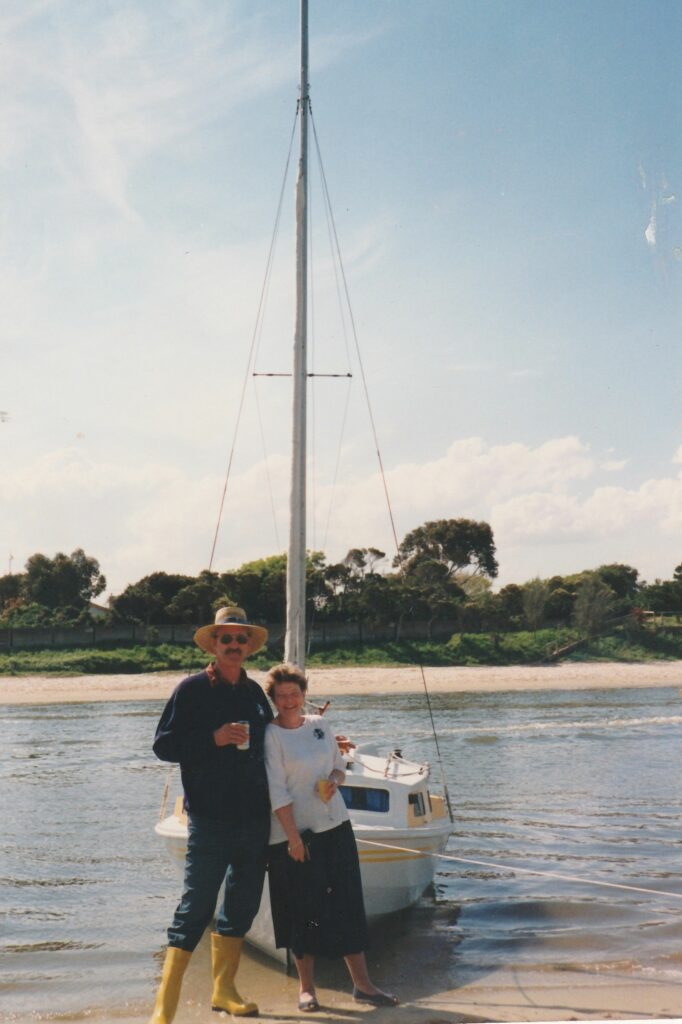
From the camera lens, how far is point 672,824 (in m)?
15.2

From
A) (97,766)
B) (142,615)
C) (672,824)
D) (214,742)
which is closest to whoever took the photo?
(214,742)

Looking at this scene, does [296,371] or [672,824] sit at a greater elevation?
[296,371]

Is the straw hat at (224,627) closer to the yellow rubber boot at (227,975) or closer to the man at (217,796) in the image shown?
the man at (217,796)

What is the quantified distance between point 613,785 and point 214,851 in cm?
1553

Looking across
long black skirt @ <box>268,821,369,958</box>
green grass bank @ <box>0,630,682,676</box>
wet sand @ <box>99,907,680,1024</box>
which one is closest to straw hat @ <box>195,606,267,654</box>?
long black skirt @ <box>268,821,369,958</box>

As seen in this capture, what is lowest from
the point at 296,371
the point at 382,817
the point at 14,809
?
the point at 14,809

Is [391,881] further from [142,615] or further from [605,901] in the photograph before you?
[142,615]

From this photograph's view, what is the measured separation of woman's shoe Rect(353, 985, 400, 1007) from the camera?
6594 mm

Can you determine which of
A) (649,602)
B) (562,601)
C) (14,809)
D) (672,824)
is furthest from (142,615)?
(672,824)

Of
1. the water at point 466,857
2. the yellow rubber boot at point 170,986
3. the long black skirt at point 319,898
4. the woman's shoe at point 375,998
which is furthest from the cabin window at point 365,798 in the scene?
the yellow rubber boot at point 170,986

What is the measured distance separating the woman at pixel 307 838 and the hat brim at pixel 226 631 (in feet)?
0.79

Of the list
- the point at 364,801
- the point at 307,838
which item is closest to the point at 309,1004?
the point at 307,838

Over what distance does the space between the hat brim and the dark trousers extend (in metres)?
1.07

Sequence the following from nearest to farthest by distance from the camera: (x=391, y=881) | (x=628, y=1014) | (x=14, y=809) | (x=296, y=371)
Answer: (x=628, y=1014), (x=391, y=881), (x=296, y=371), (x=14, y=809)
